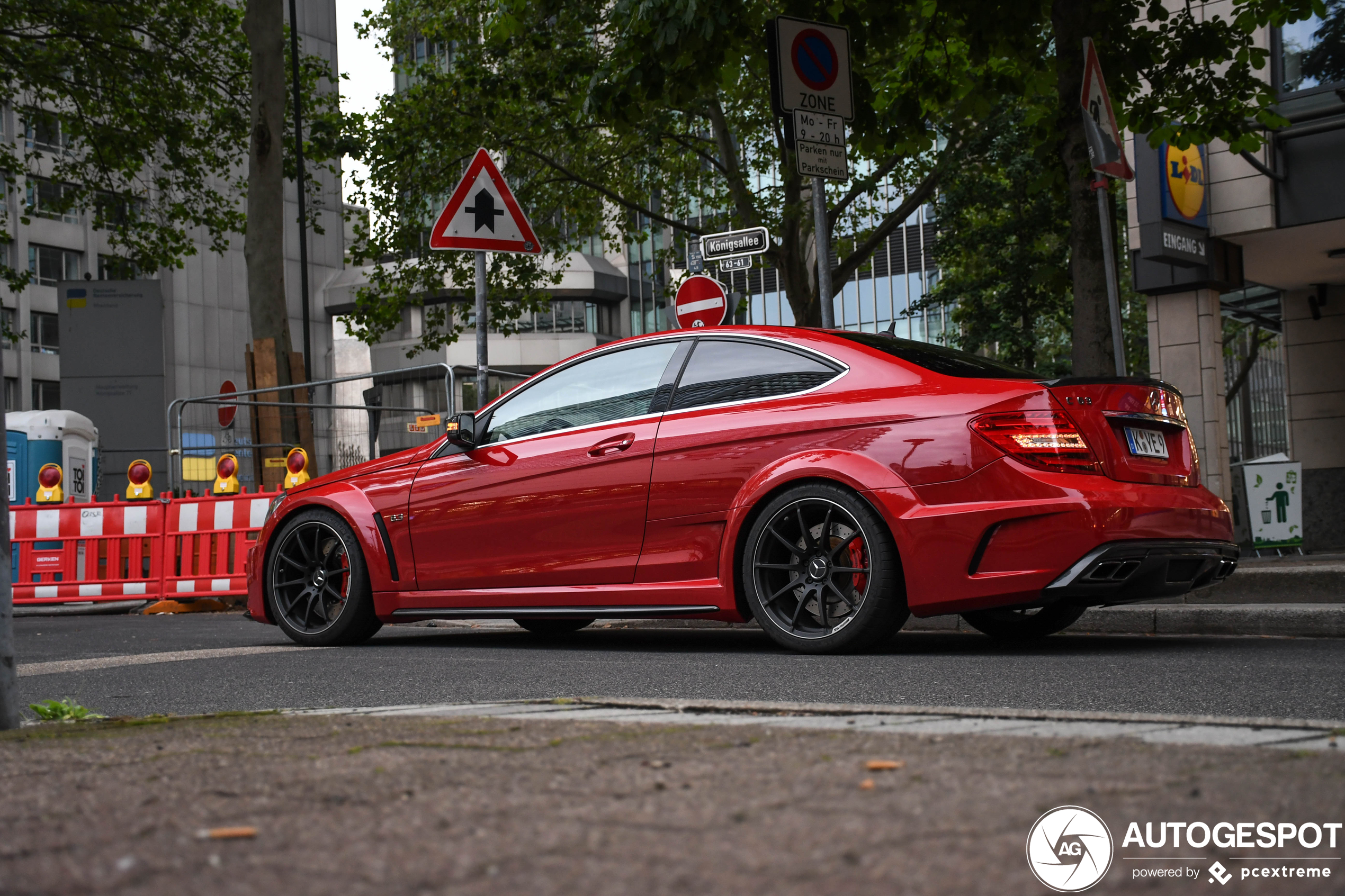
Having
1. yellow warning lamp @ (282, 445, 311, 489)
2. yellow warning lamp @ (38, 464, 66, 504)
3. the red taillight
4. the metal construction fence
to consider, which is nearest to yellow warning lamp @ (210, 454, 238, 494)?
the metal construction fence

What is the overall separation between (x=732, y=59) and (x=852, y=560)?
22.5 ft

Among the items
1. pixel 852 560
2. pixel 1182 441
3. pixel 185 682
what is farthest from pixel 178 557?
pixel 1182 441

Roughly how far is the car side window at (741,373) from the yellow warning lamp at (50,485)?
11021 millimetres

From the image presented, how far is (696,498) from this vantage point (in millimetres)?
6309

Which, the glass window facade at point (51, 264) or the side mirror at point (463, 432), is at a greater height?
the glass window facade at point (51, 264)

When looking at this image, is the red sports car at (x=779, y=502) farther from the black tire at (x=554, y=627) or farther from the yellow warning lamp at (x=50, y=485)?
the yellow warning lamp at (x=50, y=485)

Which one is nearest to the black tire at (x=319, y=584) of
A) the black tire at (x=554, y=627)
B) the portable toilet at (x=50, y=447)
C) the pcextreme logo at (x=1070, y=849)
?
the black tire at (x=554, y=627)

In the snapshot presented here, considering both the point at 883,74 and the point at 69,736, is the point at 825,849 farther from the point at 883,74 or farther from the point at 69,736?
the point at 883,74

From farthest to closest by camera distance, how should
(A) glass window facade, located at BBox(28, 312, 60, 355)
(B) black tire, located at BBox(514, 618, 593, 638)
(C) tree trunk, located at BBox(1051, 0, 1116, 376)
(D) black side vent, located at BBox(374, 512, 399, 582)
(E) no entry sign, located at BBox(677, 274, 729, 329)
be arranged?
(A) glass window facade, located at BBox(28, 312, 60, 355), (E) no entry sign, located at BBox(677, 274, 729, 329), (C) tree trunk, located at BBox(1051, 0, 1116, 376), (B) black tire, located at BBox(514, 618, 593, 638), (D) black side vent, located at BBox(374, 512, 399, 582)

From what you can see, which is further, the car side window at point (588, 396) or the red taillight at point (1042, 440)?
the car side window at point (588, 396)

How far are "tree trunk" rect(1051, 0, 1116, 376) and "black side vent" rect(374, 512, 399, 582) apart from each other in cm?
495

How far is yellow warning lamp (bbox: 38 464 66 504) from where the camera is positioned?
1544 centimetres

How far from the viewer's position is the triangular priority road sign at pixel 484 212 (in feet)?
32.1

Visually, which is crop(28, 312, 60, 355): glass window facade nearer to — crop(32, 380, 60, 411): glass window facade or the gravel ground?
crop(32, 380, 60, 411): glass window facade
